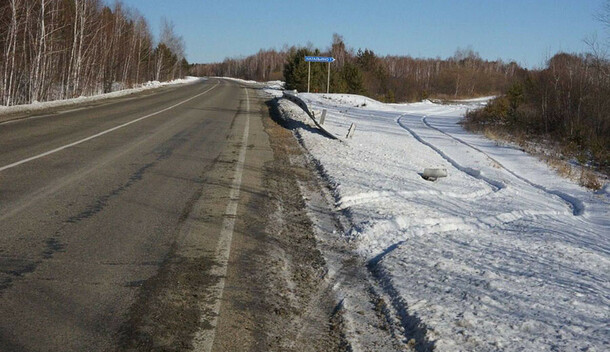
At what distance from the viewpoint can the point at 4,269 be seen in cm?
445

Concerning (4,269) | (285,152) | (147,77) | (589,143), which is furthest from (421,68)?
(4,269)

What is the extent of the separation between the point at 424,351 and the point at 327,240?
2.61 m

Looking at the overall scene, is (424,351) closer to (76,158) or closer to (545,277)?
(545,277)

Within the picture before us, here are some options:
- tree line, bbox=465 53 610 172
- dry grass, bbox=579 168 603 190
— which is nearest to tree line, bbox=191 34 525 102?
tree line, bbox=465 53 610 172

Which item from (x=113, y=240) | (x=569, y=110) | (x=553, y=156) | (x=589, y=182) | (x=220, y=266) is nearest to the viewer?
(x=220, y=266)

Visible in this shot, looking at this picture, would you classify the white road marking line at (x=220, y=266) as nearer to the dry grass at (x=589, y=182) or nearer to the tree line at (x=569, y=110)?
the dry grass at (x=589, y=182)

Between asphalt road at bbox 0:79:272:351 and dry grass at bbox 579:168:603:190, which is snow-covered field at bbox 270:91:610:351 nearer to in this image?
dry grass at bbox 579:168:603:190

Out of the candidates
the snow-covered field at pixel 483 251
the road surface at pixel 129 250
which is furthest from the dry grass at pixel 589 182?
the road surface at pixel 129 250

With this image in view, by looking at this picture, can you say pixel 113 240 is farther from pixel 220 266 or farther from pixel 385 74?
pixel 385 74

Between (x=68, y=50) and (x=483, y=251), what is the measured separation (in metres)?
43.7

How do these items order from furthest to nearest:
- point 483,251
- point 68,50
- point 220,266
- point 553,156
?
1. point 68,50
2. point 553,156
3. point 483,251
4. point 220,266

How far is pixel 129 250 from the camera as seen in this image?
515 centimetres

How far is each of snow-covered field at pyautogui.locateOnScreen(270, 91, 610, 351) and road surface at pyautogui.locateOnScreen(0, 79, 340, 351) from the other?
1.24 metres

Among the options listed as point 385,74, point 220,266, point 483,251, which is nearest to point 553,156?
point 483,251
